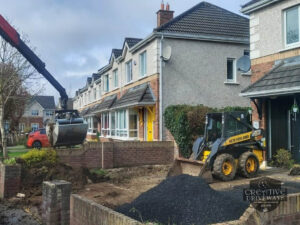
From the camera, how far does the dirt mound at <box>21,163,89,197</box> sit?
11.0 meters

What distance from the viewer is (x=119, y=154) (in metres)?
16.7

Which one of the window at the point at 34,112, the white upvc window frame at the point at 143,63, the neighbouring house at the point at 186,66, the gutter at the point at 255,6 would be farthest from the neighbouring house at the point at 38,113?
the gutter at the point at 255,6

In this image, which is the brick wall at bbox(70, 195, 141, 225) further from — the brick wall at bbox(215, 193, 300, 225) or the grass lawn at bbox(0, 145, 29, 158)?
the grass lawn at bbox(0, 145, 29, 158)

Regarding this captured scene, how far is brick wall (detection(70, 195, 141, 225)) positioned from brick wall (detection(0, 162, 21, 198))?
513 centimetres

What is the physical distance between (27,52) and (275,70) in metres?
9.96

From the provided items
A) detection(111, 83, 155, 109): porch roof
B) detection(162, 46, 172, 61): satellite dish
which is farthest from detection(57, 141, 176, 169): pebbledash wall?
detection(162, 46, 172, 61): satellite dish

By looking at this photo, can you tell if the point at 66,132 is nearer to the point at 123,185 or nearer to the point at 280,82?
the point at 123,185

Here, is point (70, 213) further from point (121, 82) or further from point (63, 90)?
point (121, 82)

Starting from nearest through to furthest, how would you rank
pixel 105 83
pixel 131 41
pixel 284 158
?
pixel 284 158, pixel 131 41, pixel 105 83

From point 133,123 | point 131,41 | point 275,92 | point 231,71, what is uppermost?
point 131,41

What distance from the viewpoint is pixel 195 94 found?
19875mm

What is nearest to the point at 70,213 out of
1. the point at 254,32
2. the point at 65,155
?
the point at 65,155

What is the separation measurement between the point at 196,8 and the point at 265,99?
33.2ft

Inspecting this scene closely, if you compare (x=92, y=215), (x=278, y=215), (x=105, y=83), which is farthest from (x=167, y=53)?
(x=105, y=83)
